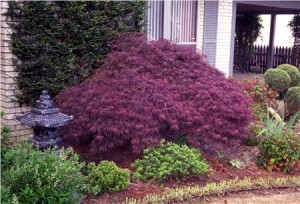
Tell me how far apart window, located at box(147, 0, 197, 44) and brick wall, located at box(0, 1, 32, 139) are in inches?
111

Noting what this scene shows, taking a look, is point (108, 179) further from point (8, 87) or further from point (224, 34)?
point (224, 34)

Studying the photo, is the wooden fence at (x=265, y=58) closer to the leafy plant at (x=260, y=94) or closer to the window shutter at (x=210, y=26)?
the window shutter at (x=210, y=26)

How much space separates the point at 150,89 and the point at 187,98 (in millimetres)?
599

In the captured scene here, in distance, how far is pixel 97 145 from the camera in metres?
5.35

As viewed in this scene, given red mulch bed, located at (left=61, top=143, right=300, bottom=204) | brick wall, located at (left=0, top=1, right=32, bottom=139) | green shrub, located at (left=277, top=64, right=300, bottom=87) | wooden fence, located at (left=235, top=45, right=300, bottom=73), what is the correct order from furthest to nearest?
wooden fence, located at (left=235, top=45, right=300, bottom=73)
green shrub, located at (left=277, top=64, right=300, bottom=87)
brick wall, located at (left=0, top=1, right=32, bottom=139)
red mulch bed, located at (left=61, top=143, right=300, bottom=204)

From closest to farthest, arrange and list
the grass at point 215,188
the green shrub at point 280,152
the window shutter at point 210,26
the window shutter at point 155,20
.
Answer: the grass at point 215,188, the green shrub at point 280,152, the window shutter at point 155,20, the window shutter at point 210,26

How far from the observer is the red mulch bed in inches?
185

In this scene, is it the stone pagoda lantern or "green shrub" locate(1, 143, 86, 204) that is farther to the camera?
the stone pagoda lantern

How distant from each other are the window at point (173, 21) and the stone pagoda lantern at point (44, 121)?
3721mm

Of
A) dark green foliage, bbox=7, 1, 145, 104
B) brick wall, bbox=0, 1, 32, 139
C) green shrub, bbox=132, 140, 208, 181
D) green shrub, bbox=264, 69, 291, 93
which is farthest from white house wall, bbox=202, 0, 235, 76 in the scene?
brick wall, bbox=0, 1, 32, 139

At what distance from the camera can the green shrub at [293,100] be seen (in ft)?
29.1

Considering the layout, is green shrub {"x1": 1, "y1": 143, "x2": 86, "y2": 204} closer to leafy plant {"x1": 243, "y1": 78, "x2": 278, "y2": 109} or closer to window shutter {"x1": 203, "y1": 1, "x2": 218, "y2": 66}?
leafy plant {"x1": 243, "y1": 78, "x2": 278, "y2": 109}

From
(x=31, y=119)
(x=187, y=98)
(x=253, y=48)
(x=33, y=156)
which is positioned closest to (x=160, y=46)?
(x=187, y=98)

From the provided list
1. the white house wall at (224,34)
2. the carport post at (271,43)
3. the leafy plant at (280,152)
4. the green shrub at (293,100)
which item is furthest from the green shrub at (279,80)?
the carport post at (271,43)
